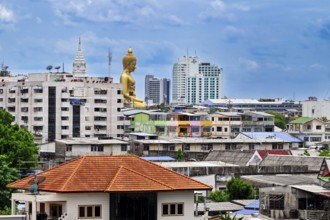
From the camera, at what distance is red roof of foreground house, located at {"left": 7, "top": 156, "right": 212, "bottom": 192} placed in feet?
75.7

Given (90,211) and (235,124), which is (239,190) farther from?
(235,124)

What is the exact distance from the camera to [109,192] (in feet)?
75.3

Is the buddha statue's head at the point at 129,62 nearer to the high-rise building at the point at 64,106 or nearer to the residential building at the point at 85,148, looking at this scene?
the high-rise building at the point at 64,106

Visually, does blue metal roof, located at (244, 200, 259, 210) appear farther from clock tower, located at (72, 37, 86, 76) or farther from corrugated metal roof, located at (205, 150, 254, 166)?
clock tower, located at (72, 37, 86, 76)

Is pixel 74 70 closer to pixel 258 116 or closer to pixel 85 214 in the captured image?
pixel 258 116

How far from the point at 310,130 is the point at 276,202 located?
7040 cm

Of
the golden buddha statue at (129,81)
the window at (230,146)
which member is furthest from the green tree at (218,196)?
the golden buddha statue at (129,81)

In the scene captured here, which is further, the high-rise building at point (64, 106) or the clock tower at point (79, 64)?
the clock tower at point (79, 64)

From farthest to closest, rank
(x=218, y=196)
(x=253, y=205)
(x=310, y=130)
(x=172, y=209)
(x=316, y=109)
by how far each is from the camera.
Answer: (x=316, y=109) → (x=310, y=130) → (x=218, y=196) → (x=253, y=205) → (x=172, y=209)

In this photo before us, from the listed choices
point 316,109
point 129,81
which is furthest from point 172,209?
point 316,109

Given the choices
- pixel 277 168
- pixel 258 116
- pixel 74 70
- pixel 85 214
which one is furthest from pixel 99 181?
pixel 74 70

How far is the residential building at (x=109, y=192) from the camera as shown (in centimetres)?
2292

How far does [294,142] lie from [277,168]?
99.9 ft

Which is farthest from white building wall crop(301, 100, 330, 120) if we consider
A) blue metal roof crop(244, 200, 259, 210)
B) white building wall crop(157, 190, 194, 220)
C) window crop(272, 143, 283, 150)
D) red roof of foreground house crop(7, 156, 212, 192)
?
white building wall crop(157, 190, 194, 220)
